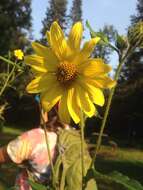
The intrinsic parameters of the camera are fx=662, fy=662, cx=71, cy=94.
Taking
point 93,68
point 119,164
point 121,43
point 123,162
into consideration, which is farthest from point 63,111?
point 123,162

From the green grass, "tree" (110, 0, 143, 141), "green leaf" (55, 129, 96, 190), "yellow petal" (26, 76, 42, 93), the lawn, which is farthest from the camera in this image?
"tree" (110, 0, 143, 141)

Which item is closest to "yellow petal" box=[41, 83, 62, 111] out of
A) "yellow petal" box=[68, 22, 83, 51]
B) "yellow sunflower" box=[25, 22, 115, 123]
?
"yellow sunflower" box=[25, 22, 115, 123]

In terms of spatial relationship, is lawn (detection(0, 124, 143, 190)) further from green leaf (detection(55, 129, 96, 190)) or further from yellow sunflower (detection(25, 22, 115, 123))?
yellow sunflower (detection(25, 22, 115, 123))

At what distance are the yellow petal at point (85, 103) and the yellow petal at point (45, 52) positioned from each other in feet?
0.33

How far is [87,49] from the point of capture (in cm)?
138

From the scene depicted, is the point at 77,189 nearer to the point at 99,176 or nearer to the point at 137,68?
the point at 99,176

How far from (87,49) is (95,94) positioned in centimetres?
10

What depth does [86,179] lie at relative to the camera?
5.02 feet

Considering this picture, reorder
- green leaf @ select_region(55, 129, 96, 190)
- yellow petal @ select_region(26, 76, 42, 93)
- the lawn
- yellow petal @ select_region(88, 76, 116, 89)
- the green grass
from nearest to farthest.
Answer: yellow petal @ select_region(88, 76, 116, 89) → yellow petal @ select_region(26, 76, 42, 93) → green leaf @ select_region(55, 129, 96, 190) → the lawn → the green grass

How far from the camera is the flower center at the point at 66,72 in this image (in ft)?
4.72

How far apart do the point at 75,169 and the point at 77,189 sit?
0.17m

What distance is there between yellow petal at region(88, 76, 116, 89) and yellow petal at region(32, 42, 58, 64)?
0.11 metres

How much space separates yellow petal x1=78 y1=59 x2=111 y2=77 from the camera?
134 centimetres

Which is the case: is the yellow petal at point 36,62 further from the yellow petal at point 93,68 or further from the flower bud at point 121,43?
the flower bud at point 121,43
